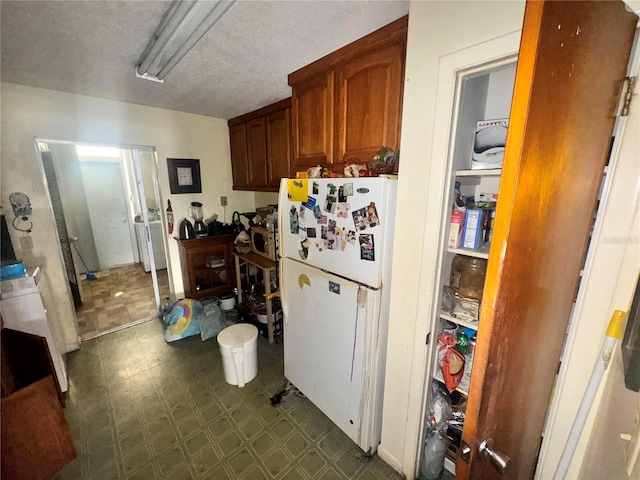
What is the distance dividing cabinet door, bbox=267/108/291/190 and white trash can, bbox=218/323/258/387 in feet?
4.44

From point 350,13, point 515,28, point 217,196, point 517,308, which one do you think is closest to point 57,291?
point 217,196

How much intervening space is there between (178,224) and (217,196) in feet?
1.78

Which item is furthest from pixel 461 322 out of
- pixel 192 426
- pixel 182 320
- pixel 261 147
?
pixel 182 320

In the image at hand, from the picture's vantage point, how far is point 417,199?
1.04 m

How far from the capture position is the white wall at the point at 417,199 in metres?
0.82

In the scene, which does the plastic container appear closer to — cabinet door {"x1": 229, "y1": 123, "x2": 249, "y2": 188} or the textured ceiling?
cabinet door {"x1": 229, "y1": 123, "x2": 249, "y2": 188}

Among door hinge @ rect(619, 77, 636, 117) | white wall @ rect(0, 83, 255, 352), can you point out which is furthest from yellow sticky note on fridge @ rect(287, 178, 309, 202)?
white wall @ rect(0, 83, 255, 352)

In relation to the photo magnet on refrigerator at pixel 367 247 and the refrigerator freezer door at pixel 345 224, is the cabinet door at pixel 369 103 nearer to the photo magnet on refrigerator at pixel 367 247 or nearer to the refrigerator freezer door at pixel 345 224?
the refrigerator freezer door at pixel 345 224

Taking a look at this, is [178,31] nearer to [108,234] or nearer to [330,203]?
[330,203]

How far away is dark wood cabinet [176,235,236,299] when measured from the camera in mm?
2777

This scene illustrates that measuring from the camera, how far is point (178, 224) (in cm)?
281

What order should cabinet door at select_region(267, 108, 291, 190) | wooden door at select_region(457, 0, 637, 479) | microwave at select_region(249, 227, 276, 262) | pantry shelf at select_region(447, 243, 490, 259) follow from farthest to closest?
microwave at select_region(249, 227, 276, 262)
cabinet door at select_region(267, 108, 291, 190)
pantry shelf at select_region(447, 243, 490, 259)
wooden door at select_region(457, 0, 637, 479)

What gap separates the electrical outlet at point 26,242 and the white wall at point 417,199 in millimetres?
2883

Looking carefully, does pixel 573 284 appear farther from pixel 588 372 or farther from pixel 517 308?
pixel 517 308
